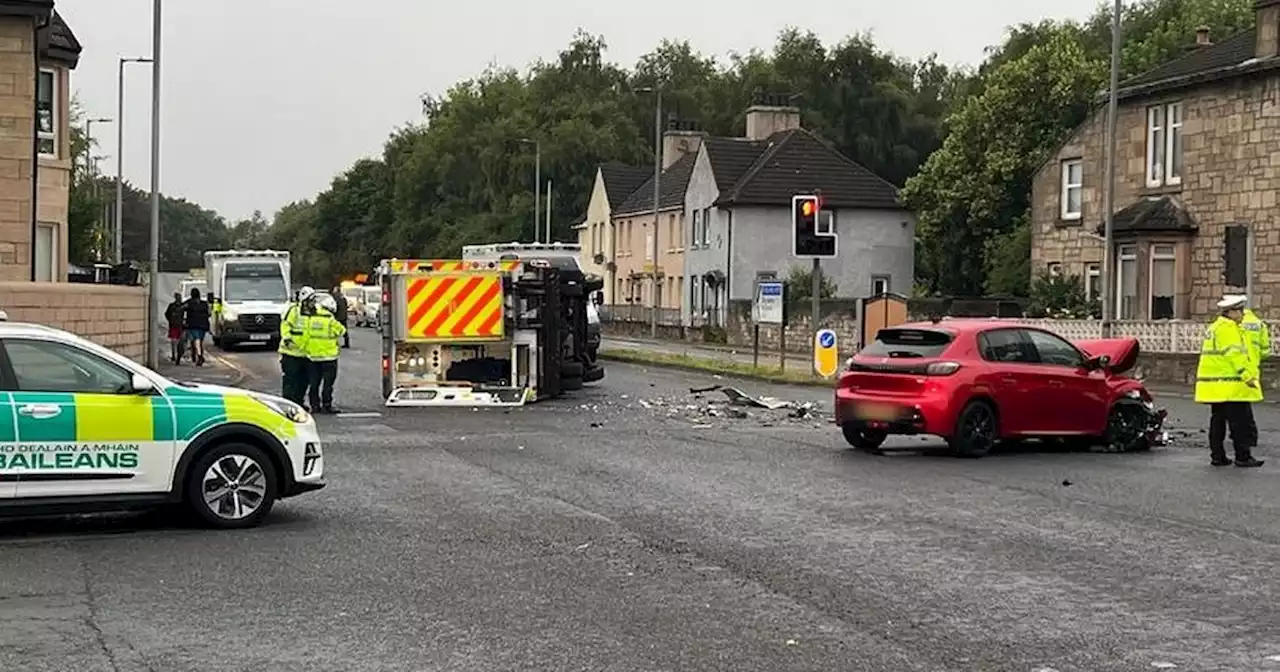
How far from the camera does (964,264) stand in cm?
6041

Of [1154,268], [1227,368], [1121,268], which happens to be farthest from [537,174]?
[1227,368]

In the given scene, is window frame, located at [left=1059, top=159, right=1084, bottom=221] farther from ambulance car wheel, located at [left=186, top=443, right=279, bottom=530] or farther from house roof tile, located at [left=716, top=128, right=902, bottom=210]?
ambulance car wheel, located at [left=186, top=443, right=279, bottom=530]

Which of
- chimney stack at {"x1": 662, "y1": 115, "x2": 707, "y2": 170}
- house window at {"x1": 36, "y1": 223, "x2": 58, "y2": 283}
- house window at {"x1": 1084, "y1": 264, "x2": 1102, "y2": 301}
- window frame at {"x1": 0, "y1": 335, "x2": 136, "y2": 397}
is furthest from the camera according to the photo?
chimney stack at {"x1": 662, "y1": 115, "x2": 707, "y2": 170}

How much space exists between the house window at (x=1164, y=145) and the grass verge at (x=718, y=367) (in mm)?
11661

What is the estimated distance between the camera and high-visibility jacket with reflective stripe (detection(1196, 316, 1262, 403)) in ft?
52.7

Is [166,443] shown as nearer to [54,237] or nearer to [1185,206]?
[54,237]

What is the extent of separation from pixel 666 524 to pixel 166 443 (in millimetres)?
3463

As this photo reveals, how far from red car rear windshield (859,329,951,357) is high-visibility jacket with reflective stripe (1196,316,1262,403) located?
2576 mm

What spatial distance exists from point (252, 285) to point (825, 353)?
19.9m

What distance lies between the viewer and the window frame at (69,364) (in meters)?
10.5

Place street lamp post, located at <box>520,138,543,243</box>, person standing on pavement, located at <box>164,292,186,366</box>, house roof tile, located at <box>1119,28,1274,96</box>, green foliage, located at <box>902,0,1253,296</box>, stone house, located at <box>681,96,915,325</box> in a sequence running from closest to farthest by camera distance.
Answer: person standing on pavement, located at <box>164,292,186,366</box>, house roof tile, located at <box>1119,28,1274,96</box>, green foliage, located at <box>902,0,1253,296</box>, stone house, located at <box>681,96,915,325</box>, street lamp post, located at <box>520,138,543,243</box>

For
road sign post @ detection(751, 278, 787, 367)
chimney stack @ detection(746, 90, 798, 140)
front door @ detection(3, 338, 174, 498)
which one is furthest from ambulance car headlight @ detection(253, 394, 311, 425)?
chimney stack @ detection(746, 90, 798, 140)

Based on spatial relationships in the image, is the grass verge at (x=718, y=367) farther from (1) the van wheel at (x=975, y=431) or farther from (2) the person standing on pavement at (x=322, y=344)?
(1) the van wheel at (x=975, y=431)

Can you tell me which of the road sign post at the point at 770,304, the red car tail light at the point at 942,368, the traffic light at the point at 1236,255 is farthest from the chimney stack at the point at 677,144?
the red car tail light at the point at 942,368
